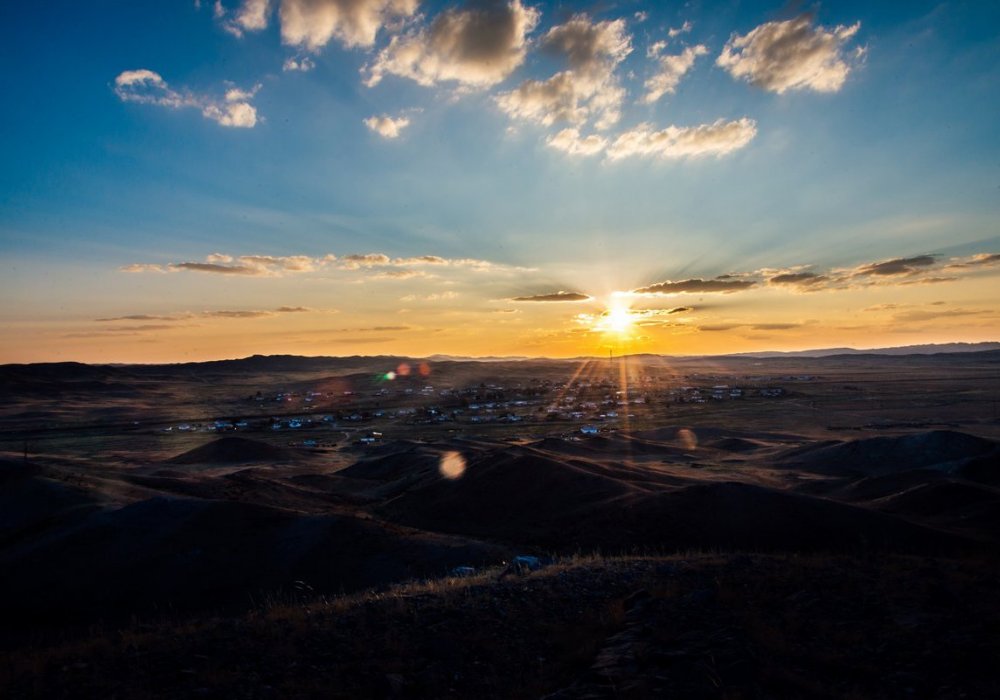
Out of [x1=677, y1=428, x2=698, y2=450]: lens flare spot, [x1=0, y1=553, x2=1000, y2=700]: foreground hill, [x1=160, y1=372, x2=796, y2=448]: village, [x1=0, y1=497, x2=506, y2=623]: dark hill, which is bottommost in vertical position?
[x1=677, y1=428, x2=698, y2=450]: lens flare spot

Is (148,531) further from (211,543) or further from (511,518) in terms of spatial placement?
(511,518)

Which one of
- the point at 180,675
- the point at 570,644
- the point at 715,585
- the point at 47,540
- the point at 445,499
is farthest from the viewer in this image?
the point at 445,499

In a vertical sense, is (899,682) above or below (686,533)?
above

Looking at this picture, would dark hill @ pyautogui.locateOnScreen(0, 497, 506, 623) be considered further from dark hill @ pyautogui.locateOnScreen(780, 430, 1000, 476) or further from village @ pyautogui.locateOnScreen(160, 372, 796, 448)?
village @ pyautogui.locateOnScreen(160, 372, 796, 448)

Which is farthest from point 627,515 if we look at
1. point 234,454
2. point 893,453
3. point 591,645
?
point 234,454

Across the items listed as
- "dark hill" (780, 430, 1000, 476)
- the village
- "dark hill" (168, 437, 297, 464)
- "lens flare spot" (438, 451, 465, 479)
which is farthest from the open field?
the village

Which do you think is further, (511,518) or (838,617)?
(511,518)

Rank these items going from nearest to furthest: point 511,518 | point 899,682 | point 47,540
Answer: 1. point 899,682
2. point 47,540
3. point 511,518

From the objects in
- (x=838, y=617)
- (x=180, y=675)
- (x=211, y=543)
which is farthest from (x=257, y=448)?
(x=838, y=617)
